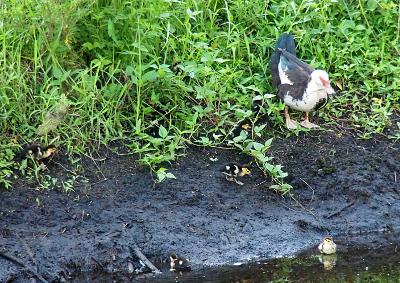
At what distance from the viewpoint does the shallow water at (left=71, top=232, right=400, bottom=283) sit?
18.9 ft

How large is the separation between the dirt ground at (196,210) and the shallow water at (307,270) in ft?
0.47

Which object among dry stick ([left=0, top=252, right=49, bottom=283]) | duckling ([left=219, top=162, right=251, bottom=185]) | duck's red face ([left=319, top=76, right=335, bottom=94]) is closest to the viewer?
dry stick ([left=0, top=252, right=49, bottom=283])

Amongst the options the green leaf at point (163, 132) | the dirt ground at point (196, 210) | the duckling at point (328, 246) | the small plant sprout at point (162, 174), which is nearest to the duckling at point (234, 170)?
the dirt ground at point (196, 210)

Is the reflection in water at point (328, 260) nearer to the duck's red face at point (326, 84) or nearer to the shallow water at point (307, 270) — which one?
the shallow water at point (307, 270)

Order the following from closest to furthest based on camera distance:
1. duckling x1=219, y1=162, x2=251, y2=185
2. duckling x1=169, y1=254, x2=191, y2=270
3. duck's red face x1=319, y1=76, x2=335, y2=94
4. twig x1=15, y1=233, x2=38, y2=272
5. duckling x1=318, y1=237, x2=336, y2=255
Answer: twig x1=15, y1=233, x2=38, y2=272 < duckling x1=169, y1=254, x2=191, y2=270 < duckling x1=318, y1=237, x2=336, y2=255 < duckling x1=219, y1=162, x2=251, y2=185 < duck's red face x1=319, y1=76, x2=335, y2=94

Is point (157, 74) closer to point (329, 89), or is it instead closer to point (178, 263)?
point (329, 89)

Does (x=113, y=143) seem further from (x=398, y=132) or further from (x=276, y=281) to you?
(x=398, y=132)

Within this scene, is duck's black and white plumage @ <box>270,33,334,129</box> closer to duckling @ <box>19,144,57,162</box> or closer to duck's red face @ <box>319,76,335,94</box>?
duck's red face @ <box>319,76,335,94</box>

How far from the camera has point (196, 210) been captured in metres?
6.64

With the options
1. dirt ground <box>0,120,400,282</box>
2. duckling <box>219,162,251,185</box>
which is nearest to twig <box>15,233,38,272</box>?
dirt ground <box>0,120,400,282</box>

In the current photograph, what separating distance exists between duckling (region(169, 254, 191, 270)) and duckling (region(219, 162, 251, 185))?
1.19 meters

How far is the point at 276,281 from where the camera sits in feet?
18.7

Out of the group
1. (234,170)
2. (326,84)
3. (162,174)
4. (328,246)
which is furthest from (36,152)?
(326,84)

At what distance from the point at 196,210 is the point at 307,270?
1.25 m
